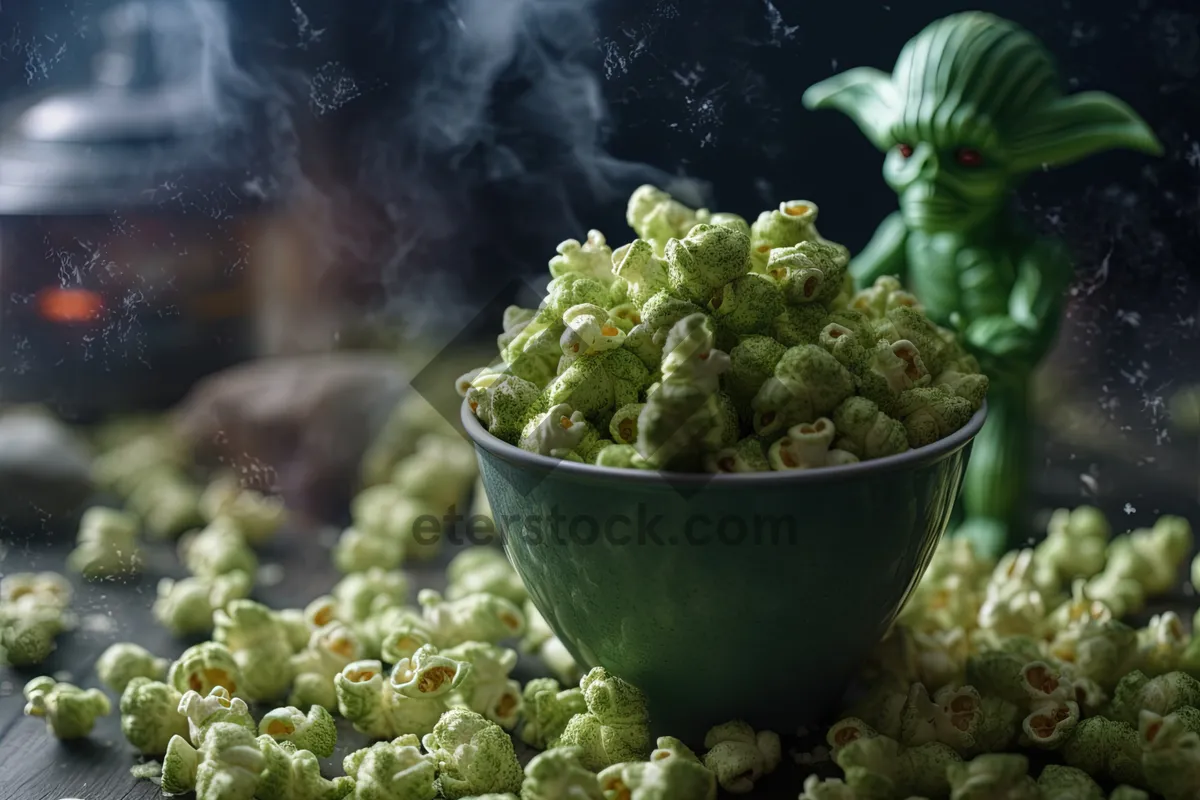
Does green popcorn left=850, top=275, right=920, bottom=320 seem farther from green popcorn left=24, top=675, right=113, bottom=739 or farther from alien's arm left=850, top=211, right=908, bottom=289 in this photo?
green popcorn left=24, top=675, right=113, bottom=739

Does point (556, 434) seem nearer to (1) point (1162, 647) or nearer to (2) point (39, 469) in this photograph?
(1) point (1162, 647)

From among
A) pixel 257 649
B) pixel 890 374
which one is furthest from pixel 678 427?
pixel 257 649

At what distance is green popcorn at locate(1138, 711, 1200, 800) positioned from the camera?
617 millimetres

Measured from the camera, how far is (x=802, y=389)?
2.05 ft

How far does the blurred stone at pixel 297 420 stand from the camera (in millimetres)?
1087

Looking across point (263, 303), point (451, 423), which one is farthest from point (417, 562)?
point (263, 303)

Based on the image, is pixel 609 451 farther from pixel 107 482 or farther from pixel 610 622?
pixel 107 482

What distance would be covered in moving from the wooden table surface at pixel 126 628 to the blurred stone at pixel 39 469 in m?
0.02

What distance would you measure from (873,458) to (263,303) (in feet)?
1.99

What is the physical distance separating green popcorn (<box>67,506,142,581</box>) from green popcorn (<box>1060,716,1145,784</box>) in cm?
68

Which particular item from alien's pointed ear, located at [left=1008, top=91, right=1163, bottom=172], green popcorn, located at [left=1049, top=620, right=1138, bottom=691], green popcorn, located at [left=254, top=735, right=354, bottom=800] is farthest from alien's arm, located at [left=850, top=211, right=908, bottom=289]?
green popcorn, located at [left=254, top=735, right=354, bottom=800]

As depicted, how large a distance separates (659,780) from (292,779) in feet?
0.65

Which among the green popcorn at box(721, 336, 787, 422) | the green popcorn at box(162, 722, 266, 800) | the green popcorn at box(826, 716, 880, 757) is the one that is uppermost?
the green popcorn at box(721, 336, 787, 422)

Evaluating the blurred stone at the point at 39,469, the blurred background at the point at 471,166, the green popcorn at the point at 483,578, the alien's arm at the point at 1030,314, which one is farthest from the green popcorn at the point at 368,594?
the alien's arm at the point at 1030,314
